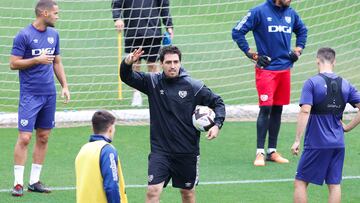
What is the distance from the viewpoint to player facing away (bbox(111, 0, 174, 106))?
47.0ft

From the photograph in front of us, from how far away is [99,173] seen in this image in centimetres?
682

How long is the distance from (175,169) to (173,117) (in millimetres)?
485

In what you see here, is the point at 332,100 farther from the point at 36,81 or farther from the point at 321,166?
the point at 36,81

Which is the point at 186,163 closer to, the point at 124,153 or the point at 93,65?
the point at 124,153

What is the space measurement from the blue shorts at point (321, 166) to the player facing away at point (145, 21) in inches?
225

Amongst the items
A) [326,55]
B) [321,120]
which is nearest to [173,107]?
[321,120]

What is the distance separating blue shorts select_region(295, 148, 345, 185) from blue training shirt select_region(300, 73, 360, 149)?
0.06 meters

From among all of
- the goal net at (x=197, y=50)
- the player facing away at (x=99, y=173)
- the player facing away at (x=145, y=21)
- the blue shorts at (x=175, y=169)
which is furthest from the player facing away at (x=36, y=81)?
the goal net at (x=197, y=50)

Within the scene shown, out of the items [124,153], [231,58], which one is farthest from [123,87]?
[124,153]

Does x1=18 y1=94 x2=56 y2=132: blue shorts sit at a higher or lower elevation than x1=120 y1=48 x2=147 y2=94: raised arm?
lower

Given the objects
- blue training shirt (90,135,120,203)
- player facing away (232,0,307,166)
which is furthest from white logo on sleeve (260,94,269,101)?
blue training shirt (90,135,120,203)

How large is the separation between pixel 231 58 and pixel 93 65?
270 cm

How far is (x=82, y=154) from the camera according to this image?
22.6 feet

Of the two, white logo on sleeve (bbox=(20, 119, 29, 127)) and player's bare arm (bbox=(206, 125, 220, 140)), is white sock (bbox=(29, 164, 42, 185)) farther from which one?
player's bare arm (bbox=(206, 125, 220, 140))
